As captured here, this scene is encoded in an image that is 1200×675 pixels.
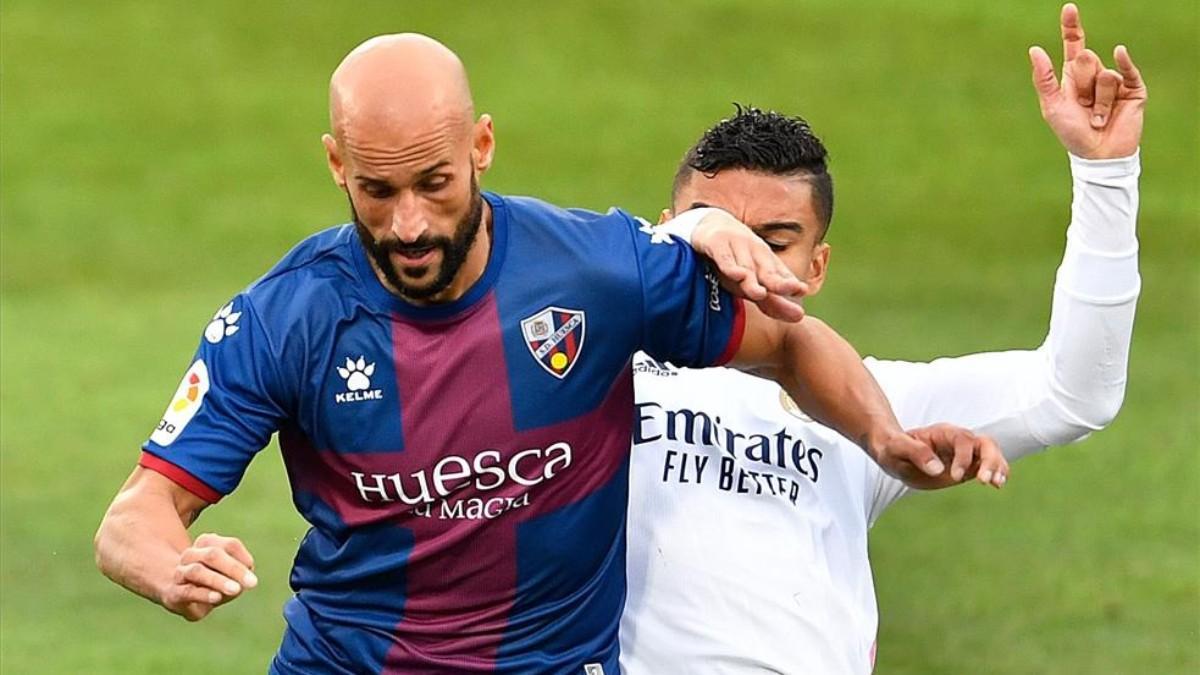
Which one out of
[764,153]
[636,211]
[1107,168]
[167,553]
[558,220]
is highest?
[636,211]

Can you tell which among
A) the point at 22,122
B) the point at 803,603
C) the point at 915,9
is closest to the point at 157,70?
the point at 22,122

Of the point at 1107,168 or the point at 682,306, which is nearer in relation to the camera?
the point at 682,306

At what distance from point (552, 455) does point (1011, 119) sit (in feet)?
51.2

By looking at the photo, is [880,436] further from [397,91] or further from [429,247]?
[397,91]

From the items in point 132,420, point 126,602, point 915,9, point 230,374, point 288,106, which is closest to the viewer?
point 230,374

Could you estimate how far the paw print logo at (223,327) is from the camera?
511cm

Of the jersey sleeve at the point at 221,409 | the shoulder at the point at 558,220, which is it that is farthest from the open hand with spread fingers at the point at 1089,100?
the jersey sleeve at the point at 221,409

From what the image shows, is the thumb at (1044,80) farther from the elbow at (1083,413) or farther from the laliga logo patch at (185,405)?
the laliga logo patch at (185,405)

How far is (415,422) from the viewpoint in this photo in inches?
204

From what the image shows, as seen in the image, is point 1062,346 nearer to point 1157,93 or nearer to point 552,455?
point 552,455

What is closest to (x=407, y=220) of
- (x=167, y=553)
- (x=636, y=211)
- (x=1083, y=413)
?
(x=167, y=553)

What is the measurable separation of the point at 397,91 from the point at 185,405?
0.82 meters

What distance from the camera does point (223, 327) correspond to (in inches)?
201

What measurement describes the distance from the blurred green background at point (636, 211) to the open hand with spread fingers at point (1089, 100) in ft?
15.0
